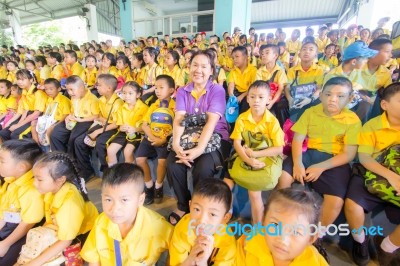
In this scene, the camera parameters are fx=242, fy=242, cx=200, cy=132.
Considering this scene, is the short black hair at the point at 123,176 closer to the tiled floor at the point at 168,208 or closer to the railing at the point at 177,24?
the tiled floor at the point at 168,208

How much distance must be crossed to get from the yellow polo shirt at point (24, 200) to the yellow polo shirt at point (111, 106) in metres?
1.20

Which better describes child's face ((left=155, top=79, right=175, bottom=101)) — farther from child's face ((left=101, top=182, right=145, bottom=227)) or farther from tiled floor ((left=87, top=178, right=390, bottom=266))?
child's face ((left=101, top=182, right=145, bottom=227))

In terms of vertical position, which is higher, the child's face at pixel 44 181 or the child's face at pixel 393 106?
the child's face at pixel 393 106

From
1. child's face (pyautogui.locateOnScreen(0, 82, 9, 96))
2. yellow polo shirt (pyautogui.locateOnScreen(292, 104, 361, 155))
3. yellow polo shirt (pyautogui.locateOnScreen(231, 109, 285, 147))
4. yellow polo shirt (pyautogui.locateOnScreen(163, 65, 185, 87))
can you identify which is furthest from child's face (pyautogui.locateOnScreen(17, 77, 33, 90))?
yellow polo shirt (pyautogui.locateOnScreen(292, 104, 361, 155))

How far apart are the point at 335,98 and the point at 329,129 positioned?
203 millimetres

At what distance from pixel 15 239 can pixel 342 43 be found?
596 centimetres

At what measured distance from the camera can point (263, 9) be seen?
13367 mm

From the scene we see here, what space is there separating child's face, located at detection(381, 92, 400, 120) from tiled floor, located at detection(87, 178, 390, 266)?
0.86m

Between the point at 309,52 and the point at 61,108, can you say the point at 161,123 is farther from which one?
the point at 309,52

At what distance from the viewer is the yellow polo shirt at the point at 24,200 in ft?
4.44

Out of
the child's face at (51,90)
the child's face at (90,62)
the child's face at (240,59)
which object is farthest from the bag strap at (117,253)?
the child's face at (90,62)

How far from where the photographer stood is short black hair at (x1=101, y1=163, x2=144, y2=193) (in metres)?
1.10

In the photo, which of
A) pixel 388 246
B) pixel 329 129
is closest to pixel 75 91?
pixel 329 129

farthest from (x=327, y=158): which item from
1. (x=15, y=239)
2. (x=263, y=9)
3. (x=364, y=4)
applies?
(x=263, y=9)
